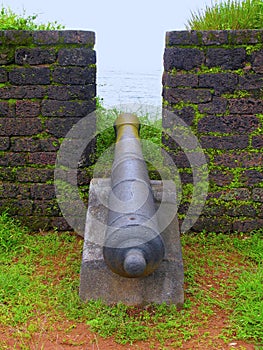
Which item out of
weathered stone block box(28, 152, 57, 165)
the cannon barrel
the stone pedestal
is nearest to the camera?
the cannon barrel

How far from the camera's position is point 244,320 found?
13.4ft

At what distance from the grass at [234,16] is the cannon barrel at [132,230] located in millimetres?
2464

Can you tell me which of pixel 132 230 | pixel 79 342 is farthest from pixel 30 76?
pixel 79 342

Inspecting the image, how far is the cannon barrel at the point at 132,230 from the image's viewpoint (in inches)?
144

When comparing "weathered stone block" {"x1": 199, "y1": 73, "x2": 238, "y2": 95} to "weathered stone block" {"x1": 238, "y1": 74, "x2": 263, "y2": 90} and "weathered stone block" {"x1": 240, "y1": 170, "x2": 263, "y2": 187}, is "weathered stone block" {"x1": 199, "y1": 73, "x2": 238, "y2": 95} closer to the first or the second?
"weathered stone block" {"x1": 238, "y1": 74, "x2": 263, "y2": 90}

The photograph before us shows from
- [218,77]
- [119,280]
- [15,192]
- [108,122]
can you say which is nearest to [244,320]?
[119,280]

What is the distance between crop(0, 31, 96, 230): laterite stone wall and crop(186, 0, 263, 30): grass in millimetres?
1325

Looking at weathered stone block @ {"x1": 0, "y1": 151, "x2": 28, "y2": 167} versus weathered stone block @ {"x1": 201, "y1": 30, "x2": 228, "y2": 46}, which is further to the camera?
weathered stone block @ {"x1": 0, "y1": 151, "x2": 28, "y2": 167}

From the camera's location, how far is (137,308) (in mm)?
4320

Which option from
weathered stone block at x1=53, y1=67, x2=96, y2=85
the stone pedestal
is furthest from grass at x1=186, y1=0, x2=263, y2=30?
the stone pedestal

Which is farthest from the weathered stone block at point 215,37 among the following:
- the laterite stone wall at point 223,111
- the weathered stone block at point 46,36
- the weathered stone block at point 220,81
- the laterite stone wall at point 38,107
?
the weathered stone block at point 46,36

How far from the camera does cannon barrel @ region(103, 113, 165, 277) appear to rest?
365 centimetres

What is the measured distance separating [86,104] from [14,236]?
5.21ft

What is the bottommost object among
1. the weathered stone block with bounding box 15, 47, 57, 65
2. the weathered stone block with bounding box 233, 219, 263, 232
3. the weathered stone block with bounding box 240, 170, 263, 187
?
the weathered stone block with bounding box 233, 219, 263, 232
